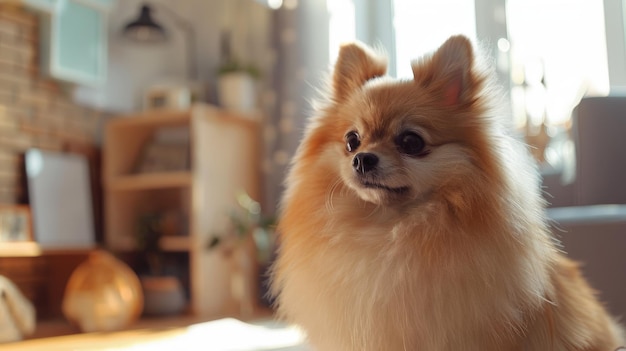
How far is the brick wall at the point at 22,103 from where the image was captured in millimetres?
3506

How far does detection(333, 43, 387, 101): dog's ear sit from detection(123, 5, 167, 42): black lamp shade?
2495 millimetres

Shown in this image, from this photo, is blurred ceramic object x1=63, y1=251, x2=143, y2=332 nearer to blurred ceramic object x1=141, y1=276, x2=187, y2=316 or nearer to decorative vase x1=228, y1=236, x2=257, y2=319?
blurred ceramic object x1=141, y1=276, x2=187, y2=316

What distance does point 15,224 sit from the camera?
11.0 feet

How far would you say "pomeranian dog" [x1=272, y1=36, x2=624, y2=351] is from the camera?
1.32 m

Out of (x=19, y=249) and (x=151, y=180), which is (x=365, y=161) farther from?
(x=151, y=180)

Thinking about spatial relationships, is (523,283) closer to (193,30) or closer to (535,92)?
(535,92)

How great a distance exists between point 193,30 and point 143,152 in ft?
3.33

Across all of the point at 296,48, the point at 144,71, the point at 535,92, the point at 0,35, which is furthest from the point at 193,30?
the point at 535,92

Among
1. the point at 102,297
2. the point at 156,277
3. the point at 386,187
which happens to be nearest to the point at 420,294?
the point at 386,187

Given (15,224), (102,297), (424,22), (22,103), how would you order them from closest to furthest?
1. (102,297)
2. (15,224)
3. (22,103)
4. (424,22)

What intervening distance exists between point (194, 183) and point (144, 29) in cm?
101

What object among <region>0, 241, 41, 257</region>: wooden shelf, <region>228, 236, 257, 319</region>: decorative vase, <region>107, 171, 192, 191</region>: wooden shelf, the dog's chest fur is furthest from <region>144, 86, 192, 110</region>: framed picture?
the dog's chest fur

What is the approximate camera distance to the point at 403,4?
441 cm

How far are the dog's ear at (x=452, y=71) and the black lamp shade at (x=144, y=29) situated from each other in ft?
9.14
